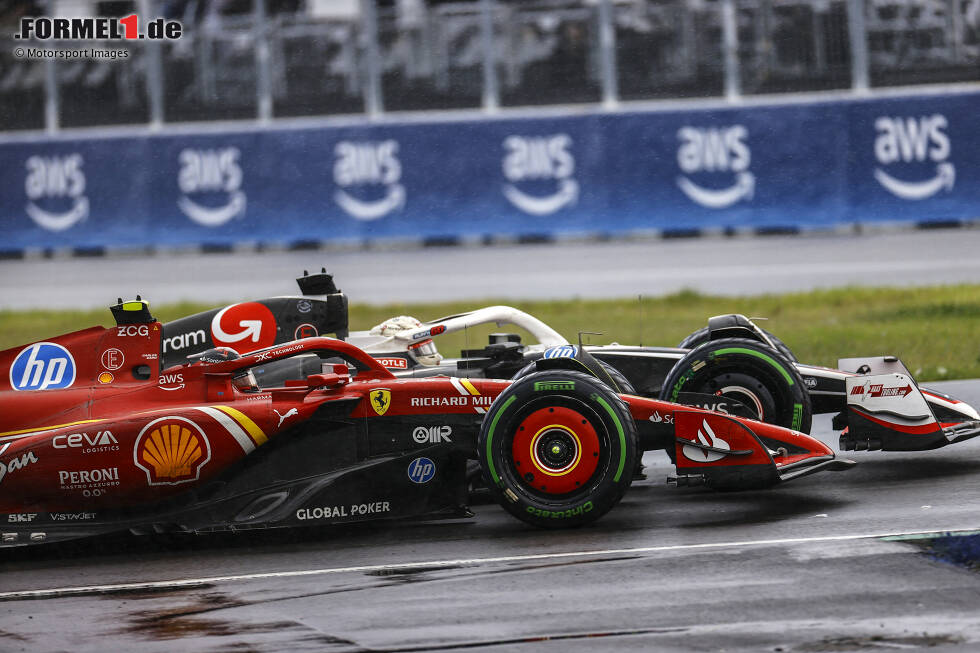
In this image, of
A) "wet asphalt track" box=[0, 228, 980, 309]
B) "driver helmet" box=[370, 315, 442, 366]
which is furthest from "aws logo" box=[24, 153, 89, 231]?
"driver helmet" box=[370, 315, 442, 366]

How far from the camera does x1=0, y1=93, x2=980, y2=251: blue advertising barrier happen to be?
18625mm

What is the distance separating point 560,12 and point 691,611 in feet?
52.3

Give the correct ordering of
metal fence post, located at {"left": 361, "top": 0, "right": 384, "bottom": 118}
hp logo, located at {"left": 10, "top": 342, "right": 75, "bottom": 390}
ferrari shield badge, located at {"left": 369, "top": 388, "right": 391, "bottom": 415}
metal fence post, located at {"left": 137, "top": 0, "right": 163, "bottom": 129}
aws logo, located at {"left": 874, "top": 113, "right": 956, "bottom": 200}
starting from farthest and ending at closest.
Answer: metal fence post, located at {"left": 137, "top": 0, "right": 163, "bottom": 129}, metal fence post, located at {"left": 361, "top": 0, "right": 384, "bottom": 118}, aws logo, located at {"left": 874, "top": 113, "right": 956, "bottom": 200}, hp logo, located at {"left": 10, "top": 342, "right": 75, "bottom": 390}, ferrari shield badge, located at {"left": 369, "top": 388, "right": 391, "bottom": 415}

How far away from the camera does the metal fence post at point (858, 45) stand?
1881cm

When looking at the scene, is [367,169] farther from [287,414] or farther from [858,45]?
[287,414]

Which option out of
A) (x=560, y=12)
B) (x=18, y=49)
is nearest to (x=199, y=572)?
(x=560, y=12)

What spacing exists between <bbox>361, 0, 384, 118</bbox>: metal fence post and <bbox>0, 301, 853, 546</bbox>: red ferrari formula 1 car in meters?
13.4

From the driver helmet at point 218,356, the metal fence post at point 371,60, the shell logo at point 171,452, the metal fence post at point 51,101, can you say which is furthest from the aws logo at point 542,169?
the shell logo at point 171,452

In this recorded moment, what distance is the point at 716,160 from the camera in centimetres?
1905

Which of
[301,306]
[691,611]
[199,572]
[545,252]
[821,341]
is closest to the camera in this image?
[691,611]

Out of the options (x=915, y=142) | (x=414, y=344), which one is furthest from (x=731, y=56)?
(x=414, y=344)

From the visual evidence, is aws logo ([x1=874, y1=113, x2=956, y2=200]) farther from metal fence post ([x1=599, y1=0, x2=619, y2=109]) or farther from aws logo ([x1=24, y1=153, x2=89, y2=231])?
aws logo ([x1=24, y1=153, x2=89, y2=231])

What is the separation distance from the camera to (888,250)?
1842 cm

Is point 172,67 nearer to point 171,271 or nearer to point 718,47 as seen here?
point 171,271
